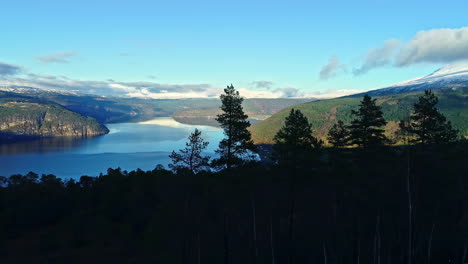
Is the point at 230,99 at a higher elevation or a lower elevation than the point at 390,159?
higher

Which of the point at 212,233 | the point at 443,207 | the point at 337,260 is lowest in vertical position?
the point at 337,260

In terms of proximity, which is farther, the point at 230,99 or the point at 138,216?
the point at 230,99

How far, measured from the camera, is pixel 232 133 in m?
24.8

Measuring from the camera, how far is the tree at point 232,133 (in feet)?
79.8

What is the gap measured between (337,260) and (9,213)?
23.7m

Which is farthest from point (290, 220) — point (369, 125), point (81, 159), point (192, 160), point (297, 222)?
point (81, 159)

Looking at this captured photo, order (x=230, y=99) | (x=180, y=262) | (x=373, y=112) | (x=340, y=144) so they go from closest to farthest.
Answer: (x=180, y=262) < (x=230, y=99) < (x=373, y=112) < (x=340, y=144)

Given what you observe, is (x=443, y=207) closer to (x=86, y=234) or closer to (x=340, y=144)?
(x=340, y=144)

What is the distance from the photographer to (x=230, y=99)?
2508 cm

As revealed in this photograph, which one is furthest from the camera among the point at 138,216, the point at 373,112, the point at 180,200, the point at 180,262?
the point at 373,112

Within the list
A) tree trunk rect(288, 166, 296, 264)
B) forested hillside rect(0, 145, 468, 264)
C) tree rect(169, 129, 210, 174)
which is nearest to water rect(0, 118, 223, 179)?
forested hillside rect(0, 145, 468, 264)

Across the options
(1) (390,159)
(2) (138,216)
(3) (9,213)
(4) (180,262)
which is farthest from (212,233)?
(3) (9,213)

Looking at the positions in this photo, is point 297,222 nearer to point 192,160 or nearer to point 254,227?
point 254,227

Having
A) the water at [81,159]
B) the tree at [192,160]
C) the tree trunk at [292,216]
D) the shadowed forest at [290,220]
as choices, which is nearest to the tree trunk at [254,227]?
the shadowed forest at [290,220]
